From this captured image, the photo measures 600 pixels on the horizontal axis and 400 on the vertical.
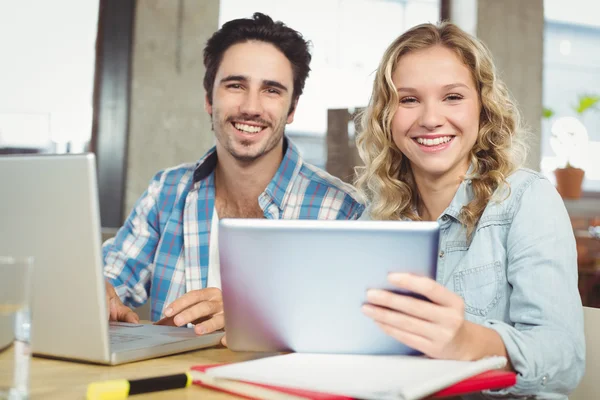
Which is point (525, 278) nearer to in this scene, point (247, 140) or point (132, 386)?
point (132, 386)

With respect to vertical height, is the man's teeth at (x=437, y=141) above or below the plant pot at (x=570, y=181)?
below

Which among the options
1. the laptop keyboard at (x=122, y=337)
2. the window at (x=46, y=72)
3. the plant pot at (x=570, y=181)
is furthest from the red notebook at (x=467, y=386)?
the plant pot at (x=570, y=181)

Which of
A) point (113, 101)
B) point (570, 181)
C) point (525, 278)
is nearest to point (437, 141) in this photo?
point (525, 278)

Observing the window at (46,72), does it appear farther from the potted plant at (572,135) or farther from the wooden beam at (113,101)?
the potted plant at (572,135)

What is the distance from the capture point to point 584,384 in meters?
1.14

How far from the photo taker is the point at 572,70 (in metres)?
4.42

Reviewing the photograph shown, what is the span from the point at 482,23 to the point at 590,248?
5.48 feet

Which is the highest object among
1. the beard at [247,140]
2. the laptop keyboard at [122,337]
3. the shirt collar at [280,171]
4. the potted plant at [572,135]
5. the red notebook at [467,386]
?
the potted plant at [572,135]

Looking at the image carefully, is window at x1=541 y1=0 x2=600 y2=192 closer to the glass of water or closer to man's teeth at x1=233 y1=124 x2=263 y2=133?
man's teeth at x1=233 y1=124 x2=263 y2=133

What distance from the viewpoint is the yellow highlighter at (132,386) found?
74 centimetres

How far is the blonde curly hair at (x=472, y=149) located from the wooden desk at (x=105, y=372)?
2.09ft

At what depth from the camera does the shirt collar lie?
6.52ft

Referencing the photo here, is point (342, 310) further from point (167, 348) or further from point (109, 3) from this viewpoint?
point (109, 3)

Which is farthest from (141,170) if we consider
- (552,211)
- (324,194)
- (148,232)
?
(552,211)
